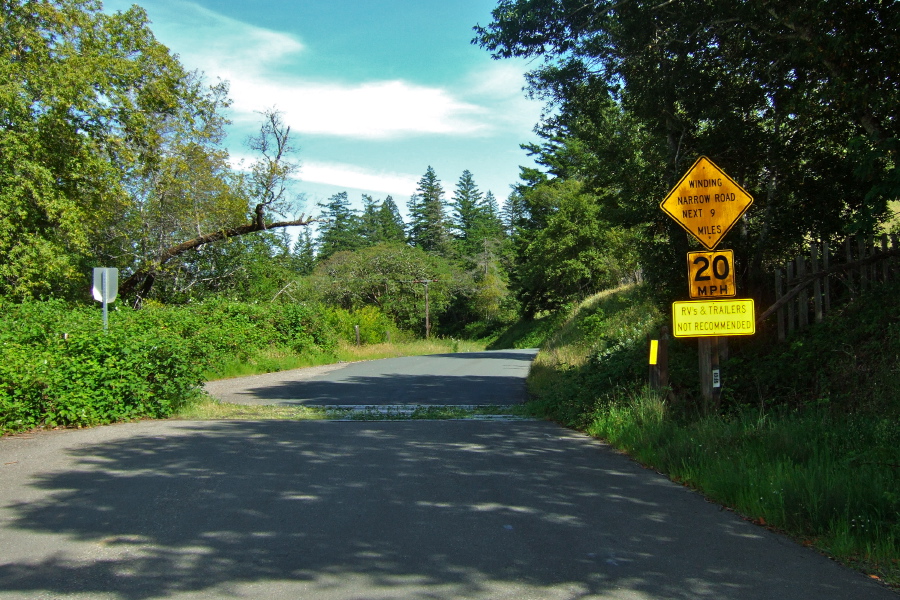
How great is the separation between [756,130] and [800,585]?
9062 millimetres

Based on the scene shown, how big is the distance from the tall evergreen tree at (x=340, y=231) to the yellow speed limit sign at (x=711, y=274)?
308 ft

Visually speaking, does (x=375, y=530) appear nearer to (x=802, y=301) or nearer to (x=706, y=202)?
(x=706, y=202)

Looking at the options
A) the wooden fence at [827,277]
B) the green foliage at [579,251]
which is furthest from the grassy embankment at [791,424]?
the green foliage at [579,251]

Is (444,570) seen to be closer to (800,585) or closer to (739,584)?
(739,584)

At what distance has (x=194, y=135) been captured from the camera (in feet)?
98.1

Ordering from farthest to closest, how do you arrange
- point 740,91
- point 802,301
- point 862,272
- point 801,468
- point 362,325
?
→ point 362,325 → point 740,91 → point 802,301 → point 862,272 → point 801,468

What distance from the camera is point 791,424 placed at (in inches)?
283

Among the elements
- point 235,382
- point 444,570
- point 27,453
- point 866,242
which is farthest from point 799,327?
point 235,382

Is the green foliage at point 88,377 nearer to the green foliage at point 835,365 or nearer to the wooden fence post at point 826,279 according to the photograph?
the green foliage at point 835,365

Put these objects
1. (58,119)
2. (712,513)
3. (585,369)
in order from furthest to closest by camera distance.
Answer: (58,119) < (585,369) < (712,513)

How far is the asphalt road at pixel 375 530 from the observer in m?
4.30

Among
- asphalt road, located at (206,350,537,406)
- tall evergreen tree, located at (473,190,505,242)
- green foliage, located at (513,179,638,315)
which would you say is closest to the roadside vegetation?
asphalt road, located at (206,350,537,406)

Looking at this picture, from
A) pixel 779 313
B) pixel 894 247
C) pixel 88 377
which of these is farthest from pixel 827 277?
pixel 88 377

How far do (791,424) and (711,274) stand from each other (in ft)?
6.49
